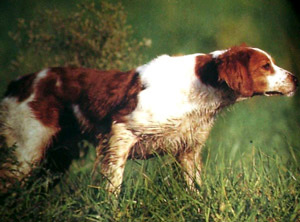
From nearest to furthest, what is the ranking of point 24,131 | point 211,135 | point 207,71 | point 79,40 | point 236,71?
1. point 236,71
2. point 207,71
3. point 24,131
4. point 211,135
5. point 79,40

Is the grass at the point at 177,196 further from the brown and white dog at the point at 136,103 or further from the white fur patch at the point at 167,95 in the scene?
the white fur patch at the point at 167,95

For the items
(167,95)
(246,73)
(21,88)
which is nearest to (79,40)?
(21,88)

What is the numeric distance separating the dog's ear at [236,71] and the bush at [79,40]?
0.96m

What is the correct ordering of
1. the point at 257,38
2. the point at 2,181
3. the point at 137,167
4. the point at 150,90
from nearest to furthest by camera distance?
1. the point at 2,181
2. the point at 137,167
3. the point at 150,90
4. the point at 257,38

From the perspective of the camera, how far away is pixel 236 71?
12.1 feet

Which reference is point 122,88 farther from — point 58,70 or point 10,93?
point 10,93

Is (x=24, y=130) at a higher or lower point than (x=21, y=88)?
lower

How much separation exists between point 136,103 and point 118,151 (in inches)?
15.7

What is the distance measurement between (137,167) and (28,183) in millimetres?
Answer: 775

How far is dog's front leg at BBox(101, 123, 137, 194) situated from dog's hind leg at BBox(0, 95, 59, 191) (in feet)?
1.76

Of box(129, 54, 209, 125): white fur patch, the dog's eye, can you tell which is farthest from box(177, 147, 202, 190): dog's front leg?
the dog's eye

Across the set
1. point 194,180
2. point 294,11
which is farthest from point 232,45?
point 194,180

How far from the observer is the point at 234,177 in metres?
3.44

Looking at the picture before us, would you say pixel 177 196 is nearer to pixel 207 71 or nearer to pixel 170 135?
pixel 170 135
